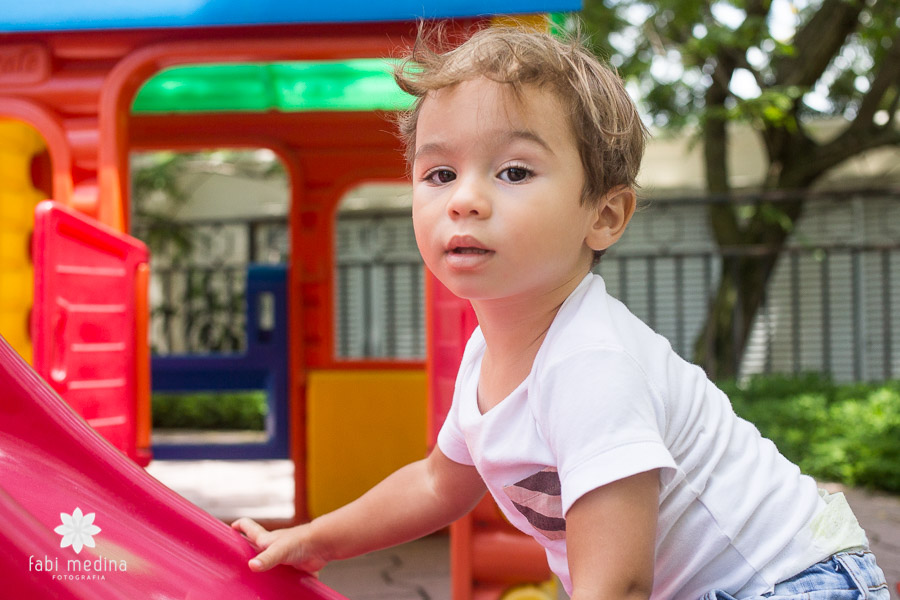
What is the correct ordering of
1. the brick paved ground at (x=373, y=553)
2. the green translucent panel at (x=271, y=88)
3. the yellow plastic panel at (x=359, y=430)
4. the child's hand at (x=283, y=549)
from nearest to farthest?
the child's hand at (x=283, y=549), the brick paved ground at (x=373, y=553), the green translucent panel at (x=271, y=88), the yellow plastic panel at (x=359, y=430)

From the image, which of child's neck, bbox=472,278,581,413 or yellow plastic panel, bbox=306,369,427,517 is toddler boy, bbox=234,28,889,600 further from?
yellow plastic panel, bbox=306,369,427,517

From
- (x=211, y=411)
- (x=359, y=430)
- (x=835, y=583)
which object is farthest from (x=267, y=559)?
(x=211, y=411)

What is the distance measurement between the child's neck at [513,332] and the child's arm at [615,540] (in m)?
0.25

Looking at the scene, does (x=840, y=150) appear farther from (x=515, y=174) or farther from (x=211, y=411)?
(x=515, y=174)

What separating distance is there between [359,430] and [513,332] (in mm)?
2701

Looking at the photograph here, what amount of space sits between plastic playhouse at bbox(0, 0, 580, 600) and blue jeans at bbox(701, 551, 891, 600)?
2.17 ft

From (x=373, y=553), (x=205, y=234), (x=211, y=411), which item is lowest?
(x=211, y=411)

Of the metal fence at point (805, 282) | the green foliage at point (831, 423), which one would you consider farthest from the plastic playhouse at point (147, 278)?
the metal fence at point (805, 282)

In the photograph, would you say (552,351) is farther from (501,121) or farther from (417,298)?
(417,298)

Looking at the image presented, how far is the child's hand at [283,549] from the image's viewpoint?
1253mm

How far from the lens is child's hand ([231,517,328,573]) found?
1.25 m

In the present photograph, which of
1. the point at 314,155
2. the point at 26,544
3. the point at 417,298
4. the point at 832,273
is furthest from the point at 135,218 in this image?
the point at 26,544

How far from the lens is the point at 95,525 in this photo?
3.84 feet

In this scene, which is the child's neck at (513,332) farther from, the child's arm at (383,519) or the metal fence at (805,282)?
the metal fence at (805,282)
